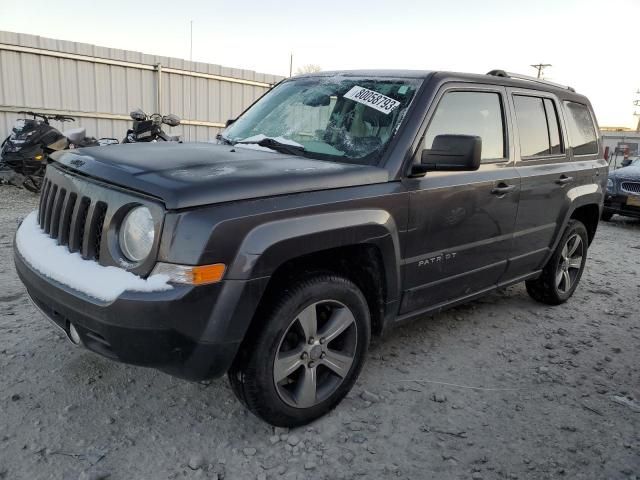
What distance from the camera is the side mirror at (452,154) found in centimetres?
277

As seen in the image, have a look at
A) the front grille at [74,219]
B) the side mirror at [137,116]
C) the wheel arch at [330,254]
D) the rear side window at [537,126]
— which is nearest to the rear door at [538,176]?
the rear side window at [537,126]

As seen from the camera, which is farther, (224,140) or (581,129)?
(581,129)

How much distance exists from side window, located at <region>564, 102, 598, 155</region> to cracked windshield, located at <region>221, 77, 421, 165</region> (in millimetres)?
2025

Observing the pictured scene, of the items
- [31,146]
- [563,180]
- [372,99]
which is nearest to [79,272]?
[372,99]

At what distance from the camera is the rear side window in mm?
3840

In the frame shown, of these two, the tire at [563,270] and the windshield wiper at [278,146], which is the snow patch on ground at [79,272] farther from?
the tire at [563,270]

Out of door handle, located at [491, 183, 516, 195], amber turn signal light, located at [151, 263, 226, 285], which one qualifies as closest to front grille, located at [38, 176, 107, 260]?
amber turn signal light, located at [151, 263, 226, 285]

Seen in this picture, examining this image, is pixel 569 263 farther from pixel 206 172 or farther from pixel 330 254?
pixel 206 172

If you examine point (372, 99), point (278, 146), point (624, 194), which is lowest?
point (624, 194)

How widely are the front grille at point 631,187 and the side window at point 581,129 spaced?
570cm

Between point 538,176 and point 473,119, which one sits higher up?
point 473,119

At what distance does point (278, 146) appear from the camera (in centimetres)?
320

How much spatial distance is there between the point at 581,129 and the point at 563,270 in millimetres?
1254

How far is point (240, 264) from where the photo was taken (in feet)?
7.17
